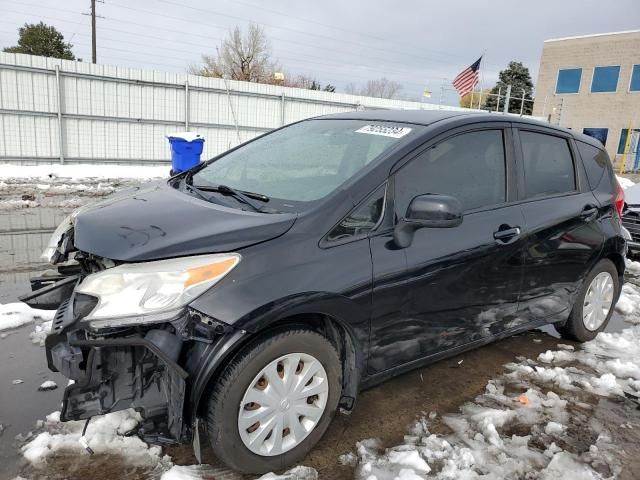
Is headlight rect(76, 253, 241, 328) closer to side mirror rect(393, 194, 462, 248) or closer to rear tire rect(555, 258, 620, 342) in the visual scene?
side mirror rect(393, 194, 462, 248)

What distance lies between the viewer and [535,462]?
2646mm

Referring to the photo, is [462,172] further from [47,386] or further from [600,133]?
[600,133]

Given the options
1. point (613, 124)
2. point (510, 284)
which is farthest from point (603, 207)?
point (613, 124)

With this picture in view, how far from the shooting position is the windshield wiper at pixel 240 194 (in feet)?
8.77

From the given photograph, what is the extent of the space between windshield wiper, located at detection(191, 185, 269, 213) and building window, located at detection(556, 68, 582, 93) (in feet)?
→ 123

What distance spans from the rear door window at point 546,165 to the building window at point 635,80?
34.1 metres

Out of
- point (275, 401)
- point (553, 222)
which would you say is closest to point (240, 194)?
point (275, 401)

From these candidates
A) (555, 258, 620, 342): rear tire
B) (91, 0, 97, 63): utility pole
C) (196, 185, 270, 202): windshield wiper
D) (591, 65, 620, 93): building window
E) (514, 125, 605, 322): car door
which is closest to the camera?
(196, 185, 270, 202): windshield wiper

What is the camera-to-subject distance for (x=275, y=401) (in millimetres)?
2334

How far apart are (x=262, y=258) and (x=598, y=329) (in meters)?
3.41

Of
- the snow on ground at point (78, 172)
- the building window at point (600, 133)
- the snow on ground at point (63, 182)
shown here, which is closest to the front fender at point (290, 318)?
the snow on ground at point (63, 182)

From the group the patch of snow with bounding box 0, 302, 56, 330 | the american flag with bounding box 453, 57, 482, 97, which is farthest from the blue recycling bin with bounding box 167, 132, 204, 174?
the american flag with bounding box 453, 57, 482, 97

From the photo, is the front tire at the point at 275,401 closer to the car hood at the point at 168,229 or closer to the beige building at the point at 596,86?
the car hood at the point at 168,229

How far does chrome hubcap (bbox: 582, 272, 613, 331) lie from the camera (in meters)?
4.14
